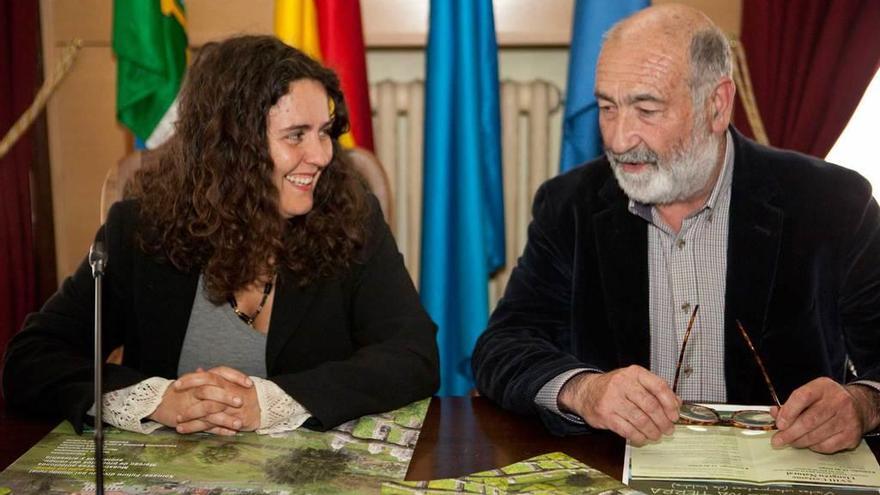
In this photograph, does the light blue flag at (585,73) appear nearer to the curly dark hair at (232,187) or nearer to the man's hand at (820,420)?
the curly dark hair at (232,187)

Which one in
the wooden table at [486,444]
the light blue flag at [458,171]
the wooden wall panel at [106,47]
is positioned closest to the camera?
the wooden table at [486,444]

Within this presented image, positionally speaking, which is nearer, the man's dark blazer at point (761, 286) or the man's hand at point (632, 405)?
the man's hand at point (632, 405)

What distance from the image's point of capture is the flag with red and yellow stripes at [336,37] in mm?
3488

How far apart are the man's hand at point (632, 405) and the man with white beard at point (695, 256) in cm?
27

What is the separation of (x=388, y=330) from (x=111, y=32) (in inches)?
89.6

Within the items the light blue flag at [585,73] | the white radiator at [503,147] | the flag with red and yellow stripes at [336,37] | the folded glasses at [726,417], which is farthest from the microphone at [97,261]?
the white radiator at [503,147]

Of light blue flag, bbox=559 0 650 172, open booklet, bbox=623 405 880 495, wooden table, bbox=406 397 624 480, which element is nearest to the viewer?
open booklet, bbox=623 405 880 495

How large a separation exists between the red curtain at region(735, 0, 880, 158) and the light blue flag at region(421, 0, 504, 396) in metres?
0.95

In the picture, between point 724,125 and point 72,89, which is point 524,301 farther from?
point 72,89

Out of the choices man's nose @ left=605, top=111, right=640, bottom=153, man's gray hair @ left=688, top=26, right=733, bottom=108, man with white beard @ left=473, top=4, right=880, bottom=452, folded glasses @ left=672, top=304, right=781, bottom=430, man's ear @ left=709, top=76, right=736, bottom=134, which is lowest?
folded glasses @ left=672, top=304, right=781, bottom=430

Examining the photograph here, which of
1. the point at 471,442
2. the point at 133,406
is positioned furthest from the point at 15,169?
the point at 471,442

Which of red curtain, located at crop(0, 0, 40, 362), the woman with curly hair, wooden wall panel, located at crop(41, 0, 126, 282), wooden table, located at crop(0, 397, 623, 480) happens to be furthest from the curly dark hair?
wooden wall panel, located at crop(41, 0, 126, 282)

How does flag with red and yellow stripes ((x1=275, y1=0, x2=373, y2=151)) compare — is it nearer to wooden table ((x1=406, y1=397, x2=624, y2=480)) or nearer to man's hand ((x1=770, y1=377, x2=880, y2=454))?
wooden table ((x1=406, y1=397, x2=624, y2=480))

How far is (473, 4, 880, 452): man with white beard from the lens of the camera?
2.04 m
